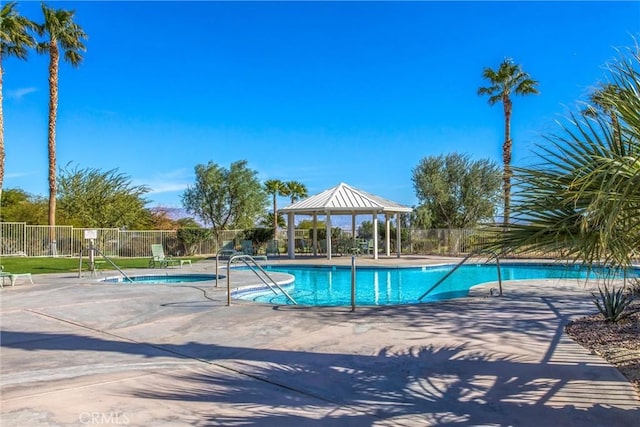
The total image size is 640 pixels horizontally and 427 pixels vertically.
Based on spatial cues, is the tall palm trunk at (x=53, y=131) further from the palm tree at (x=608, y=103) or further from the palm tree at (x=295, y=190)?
the palm tree at (x=608, y=103)

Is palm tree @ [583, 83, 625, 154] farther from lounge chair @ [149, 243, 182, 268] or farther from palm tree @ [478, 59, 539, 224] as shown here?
palm tree @ [478, 59, 539, 224]

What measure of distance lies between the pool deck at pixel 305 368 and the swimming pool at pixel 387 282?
351 centimetres

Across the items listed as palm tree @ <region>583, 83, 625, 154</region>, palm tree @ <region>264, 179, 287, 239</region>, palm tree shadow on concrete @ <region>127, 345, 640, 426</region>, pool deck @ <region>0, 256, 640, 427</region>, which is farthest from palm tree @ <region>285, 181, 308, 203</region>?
palm tree @ <region>583, 83, 625, 154</region>

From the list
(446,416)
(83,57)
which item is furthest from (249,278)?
(83,57)

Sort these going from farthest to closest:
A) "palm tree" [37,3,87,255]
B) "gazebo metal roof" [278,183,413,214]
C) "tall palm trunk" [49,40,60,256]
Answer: "palm tree" [37,3,87,255]
"tall palm trunk" [49,40,60,256]
"gazebo metal roof" [278,183,413,214]

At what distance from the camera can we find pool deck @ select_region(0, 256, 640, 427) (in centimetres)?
334

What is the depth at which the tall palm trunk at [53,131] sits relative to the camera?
975 inches

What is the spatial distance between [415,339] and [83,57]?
29112 millimetres

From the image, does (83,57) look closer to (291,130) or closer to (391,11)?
(291,130)

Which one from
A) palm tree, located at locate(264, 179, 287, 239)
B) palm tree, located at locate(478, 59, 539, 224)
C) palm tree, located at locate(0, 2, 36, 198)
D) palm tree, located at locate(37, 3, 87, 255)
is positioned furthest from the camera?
palm tree, located at locate(264, 179, 287, 239)

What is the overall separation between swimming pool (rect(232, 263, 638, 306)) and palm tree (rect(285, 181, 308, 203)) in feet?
82.4

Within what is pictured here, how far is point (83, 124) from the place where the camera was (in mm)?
25391

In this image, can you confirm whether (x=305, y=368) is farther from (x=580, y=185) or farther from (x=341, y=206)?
(x=341, y=206)

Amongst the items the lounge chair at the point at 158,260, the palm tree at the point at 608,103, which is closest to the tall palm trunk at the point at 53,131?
the lounge chair at the point at 158,260
